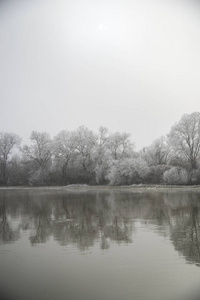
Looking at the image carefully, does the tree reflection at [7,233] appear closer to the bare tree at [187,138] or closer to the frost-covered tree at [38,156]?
the bare tree at [187,138]

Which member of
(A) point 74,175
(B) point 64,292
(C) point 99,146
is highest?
(C) point 99,146

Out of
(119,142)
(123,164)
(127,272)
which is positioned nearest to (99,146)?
(119,142)

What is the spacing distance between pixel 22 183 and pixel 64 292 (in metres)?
34.5

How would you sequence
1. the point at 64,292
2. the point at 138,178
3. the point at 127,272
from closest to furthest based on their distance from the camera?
1. the point at 64,292
2. the point at 127,272
3. the point at 138,178

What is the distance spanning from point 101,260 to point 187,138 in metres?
25.7

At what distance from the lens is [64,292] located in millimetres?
4426

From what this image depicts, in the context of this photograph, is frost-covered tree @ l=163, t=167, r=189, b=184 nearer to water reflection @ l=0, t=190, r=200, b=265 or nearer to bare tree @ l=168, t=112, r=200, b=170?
bare tree @ l=168, t=112, r=200, b=170

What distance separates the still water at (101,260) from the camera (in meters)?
4.46

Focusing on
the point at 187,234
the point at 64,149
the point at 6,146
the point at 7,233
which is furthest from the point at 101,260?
the point at 6,146

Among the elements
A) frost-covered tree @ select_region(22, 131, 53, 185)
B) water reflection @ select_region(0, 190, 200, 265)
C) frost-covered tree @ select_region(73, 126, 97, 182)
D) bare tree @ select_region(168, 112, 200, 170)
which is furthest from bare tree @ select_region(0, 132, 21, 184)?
water reflection @ select_region(0, 190, 200, 265)

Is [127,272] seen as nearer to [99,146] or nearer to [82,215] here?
[82,215]

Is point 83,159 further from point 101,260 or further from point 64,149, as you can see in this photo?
point 101,260

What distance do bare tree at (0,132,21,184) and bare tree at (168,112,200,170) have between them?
52.3ft

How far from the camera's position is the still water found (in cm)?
446
